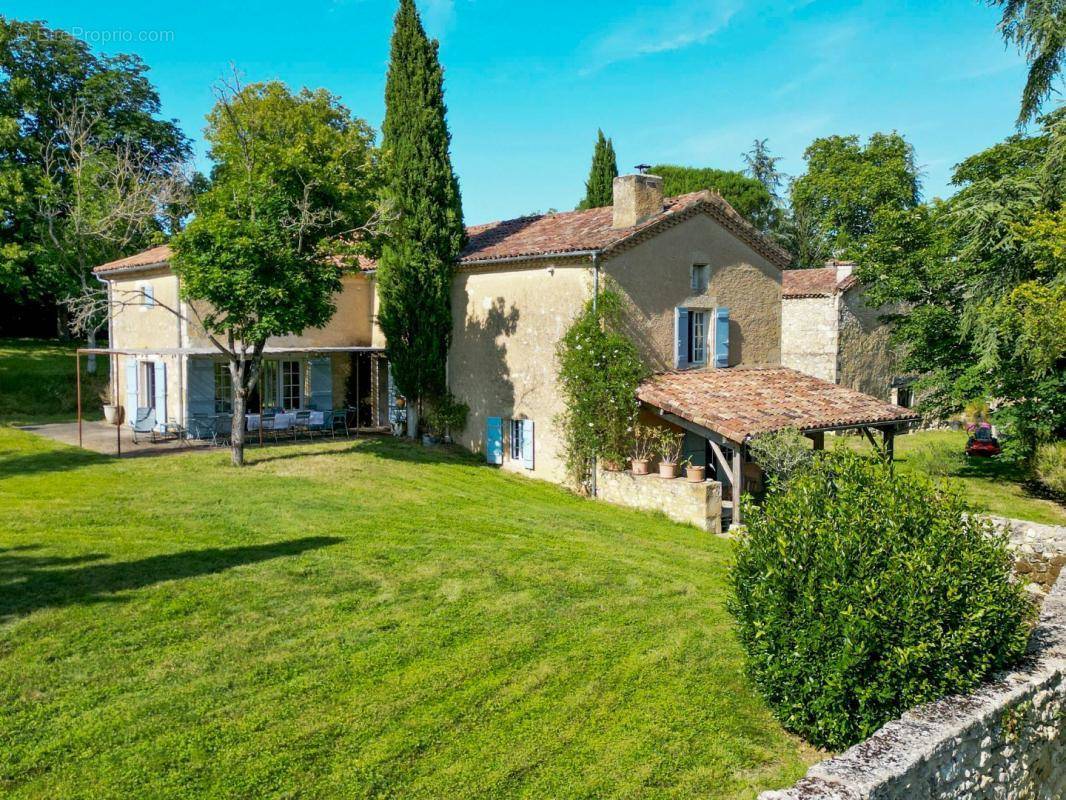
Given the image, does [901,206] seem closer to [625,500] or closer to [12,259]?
[625,500]

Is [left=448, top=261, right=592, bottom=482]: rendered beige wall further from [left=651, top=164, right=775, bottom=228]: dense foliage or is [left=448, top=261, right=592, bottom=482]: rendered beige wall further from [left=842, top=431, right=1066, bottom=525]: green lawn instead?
[left=651, top=164, right=775, bottom=228]: dense foliage

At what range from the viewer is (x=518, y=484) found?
768 inches

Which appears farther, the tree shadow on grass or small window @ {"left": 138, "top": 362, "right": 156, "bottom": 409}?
small window @ {"left": 138, "top": 362, "right": 156, "bottom": 409}

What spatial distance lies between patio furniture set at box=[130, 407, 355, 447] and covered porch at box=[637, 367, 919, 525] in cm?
956

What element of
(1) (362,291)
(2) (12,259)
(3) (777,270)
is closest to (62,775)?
(1) (362,291)

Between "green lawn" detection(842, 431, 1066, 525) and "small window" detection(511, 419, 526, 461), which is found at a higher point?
"small window" detection(511, 419, 526, 461)

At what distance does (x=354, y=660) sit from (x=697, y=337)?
50.8 feet

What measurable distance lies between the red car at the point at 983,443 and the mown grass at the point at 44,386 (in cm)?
3131

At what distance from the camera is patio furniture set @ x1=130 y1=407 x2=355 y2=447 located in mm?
21203

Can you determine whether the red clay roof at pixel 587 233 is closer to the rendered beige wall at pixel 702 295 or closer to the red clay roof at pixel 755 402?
A: the rendered beige wall at pixel 702 295

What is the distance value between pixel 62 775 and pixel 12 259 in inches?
1140

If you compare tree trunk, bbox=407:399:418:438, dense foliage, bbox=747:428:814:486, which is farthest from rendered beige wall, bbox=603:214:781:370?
tree trunk, bbox=407:399:418:438

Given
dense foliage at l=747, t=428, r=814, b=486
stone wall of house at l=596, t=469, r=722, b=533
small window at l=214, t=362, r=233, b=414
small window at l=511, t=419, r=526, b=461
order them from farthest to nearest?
small window at l=214, t=362, r=233, b=414 < small window at l=511, t=419, r=526, b=461 < stone wall of house at l=596, t=469, r=722, b=533 < dense foliage at l=747, t=428, r=814, b=486

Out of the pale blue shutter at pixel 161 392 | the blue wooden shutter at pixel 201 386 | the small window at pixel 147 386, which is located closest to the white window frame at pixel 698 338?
the blue wooden shutter at pixel 201 386
